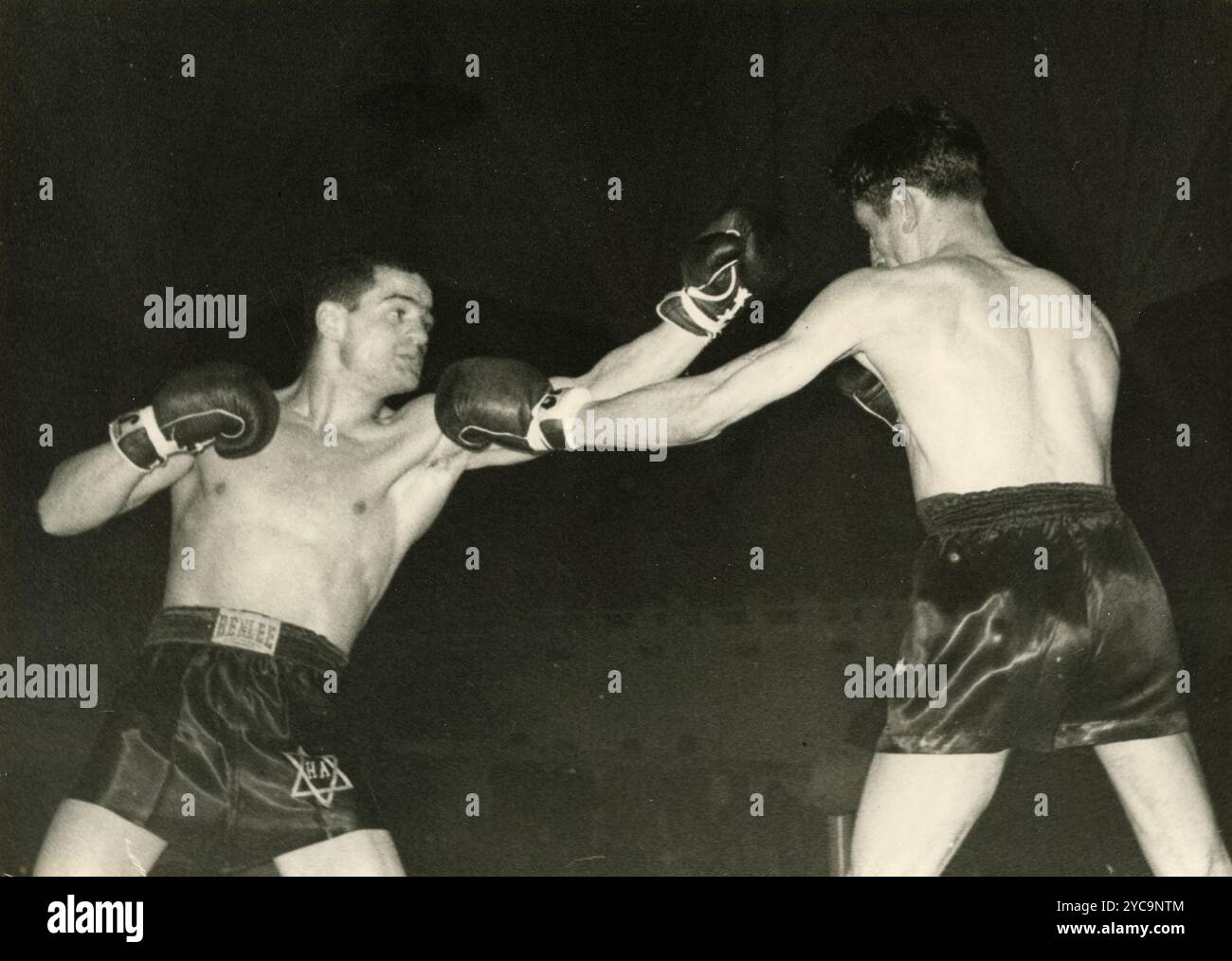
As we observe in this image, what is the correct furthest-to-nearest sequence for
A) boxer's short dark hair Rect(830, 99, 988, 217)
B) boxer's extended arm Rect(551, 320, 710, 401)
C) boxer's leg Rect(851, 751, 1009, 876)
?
1. boxer's extended arm Rect(551, 320, 710, 401)
2. boxer's short dark hair Rect(830, 99, 988, 217)
3. boxer's leg Rect(851, 751, 1009, 876)

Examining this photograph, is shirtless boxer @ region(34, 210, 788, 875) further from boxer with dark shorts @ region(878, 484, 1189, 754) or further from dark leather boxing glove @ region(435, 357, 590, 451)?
boxer with dark shorts @ region(878, 484, 1189, 754)

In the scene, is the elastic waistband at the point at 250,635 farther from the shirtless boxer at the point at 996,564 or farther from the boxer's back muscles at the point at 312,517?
the shirtless boxer at the point at 996,564

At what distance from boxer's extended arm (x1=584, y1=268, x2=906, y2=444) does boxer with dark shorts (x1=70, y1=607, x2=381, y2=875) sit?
33.2 inches

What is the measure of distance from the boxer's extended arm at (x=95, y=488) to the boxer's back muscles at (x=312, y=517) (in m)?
0.05

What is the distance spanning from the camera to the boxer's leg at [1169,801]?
2176mm

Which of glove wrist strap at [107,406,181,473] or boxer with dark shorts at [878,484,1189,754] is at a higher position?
glove wrist strap at [107,406,181,473]

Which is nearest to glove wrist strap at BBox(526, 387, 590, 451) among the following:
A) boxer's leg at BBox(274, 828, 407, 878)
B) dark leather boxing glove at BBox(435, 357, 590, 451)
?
dark leather boxing glove at BBox(435, 357, 590, 451)

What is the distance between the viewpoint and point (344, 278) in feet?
8.87

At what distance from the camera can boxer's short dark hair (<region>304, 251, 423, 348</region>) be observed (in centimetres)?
270

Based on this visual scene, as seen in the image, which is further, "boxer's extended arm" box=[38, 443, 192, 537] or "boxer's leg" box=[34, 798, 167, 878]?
"boxer's extended arm" box=[38, 443, 192, 537]

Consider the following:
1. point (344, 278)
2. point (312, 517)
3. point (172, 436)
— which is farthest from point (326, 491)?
point (344, 278)

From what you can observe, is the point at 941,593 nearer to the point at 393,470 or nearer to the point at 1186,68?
the point at 393,470

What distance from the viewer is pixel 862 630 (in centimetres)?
262

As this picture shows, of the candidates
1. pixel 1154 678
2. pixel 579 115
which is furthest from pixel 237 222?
pixel 1154 678
